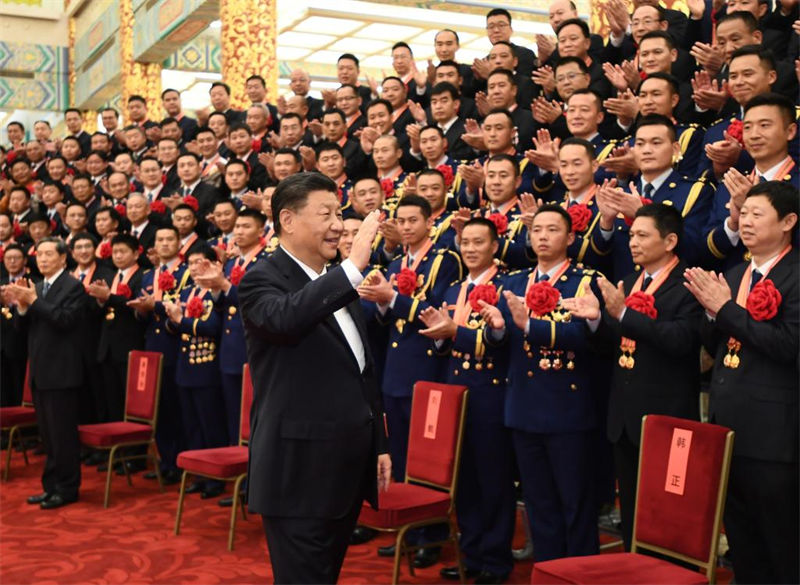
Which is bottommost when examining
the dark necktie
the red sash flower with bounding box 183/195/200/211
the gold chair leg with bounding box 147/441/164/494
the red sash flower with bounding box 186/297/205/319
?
the gold chair leg with bounding box 147/441/164/494

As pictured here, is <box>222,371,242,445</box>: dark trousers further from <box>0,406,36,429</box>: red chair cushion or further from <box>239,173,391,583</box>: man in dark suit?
<box>239,173,391,583</box>: man in dark suit

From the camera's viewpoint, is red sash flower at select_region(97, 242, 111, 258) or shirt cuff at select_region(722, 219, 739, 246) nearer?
shirt cuff at select_region(722, 219, 739, 246)

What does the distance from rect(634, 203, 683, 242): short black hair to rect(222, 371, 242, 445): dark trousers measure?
2677 millimetres

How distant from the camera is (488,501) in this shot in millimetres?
3646

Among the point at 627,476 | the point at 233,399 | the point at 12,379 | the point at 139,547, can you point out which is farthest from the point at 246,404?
the point at 12,379

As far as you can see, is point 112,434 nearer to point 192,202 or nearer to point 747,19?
point 192,202

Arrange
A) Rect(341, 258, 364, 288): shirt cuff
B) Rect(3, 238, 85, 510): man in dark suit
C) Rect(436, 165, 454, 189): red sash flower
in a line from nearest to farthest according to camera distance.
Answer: Rect(341, 258, 364, 288): shirt cuff
Rect(436, 165, 454, 189): red sash flower
Rect(3, 238, 85, 510): man in dark suit

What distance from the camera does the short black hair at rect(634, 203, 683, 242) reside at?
10.2 feet

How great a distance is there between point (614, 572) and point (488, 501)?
1.17m

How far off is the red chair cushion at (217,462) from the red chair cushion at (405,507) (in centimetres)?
109

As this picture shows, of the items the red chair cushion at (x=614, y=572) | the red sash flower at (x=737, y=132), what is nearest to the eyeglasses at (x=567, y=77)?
the red sash flower at (x=737, y=132)

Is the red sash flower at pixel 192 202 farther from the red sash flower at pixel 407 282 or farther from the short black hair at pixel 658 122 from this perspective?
the short black hair at pixel 658 122

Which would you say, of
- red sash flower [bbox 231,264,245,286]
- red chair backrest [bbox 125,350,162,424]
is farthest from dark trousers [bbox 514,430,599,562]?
red chair backrest [bbox 125,350,162,424]

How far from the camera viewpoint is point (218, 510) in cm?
489
